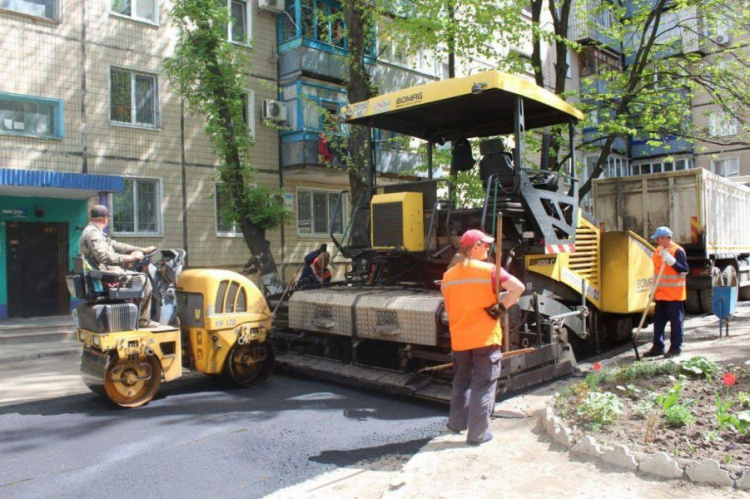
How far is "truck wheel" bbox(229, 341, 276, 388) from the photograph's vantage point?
657 cm

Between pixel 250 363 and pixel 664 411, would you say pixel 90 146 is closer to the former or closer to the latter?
pixel 250 363

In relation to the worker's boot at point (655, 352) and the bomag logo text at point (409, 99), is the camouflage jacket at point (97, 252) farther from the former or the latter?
the worker's boot at point (655, 352)

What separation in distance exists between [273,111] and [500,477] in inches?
592

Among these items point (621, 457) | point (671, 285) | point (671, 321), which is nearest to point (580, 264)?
point (671, 285)

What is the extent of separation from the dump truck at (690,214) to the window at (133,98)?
11032 mm

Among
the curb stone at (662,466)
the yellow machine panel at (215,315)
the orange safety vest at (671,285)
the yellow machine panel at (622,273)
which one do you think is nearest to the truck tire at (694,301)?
the yellow machine panel at (622,273)

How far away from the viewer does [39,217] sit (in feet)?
46.6

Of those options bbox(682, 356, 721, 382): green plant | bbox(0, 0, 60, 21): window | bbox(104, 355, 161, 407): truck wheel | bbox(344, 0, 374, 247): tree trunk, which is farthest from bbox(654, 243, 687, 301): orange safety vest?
bbox(0, 0, 60, 21): window

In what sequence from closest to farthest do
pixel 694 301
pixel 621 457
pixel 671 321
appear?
1. pixel 621 457
2. pixel 671 321
3. pixel 694 301

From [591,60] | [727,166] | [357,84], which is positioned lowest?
[357,84]

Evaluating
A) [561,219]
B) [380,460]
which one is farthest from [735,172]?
[380,460]

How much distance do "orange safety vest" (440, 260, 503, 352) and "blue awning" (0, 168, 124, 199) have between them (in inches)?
396

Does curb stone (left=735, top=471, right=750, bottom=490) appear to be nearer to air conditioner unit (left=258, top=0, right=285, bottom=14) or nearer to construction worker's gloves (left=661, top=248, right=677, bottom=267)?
construction worker's gloves (left=661, top=248, right=677, bottom=267)

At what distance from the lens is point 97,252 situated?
574 centimetres
